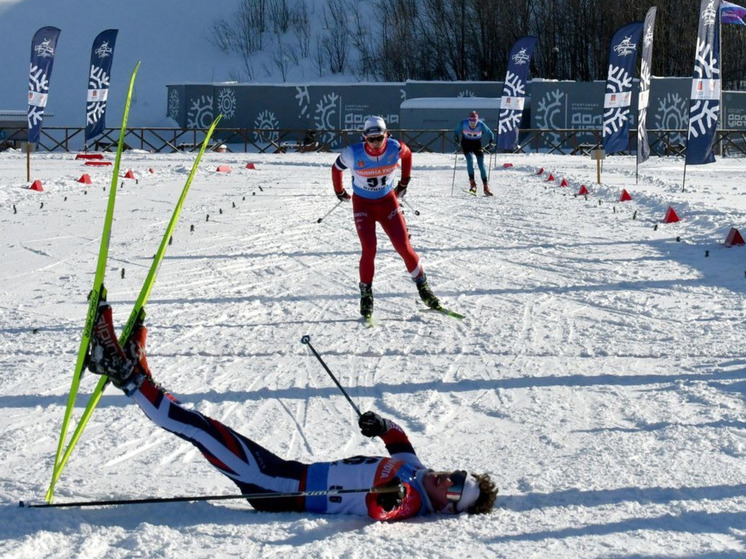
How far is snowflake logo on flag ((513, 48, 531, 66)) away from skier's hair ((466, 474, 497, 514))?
23094 mm

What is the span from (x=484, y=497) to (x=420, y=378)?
2354 mm

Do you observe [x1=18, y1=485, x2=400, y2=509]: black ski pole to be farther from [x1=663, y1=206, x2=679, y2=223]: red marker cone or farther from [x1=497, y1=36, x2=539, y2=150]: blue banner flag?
[x1=497, y1=36, x2=539, y2=150]: blue banner flag

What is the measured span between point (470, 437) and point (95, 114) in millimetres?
25135

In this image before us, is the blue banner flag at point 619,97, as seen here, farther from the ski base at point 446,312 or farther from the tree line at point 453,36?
the tree line at point 453,36

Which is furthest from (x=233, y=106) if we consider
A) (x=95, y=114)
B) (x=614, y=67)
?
(x=614, y=67)

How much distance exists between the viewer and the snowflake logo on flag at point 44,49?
24797 mm

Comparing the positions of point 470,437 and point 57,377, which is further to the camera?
point 57,377

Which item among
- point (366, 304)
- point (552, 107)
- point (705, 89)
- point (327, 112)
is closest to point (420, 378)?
point (366, 304)

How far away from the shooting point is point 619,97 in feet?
65.6

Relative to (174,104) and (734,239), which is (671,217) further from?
(174,104)

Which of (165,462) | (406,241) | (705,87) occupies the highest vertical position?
(705,87)

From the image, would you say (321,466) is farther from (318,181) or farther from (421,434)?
(318,181)

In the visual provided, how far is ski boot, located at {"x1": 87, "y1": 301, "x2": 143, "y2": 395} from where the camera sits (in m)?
4.07

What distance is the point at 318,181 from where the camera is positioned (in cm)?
2273
